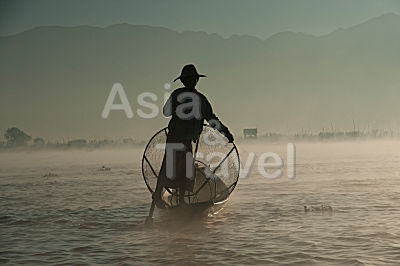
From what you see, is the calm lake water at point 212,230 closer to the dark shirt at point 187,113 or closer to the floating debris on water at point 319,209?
the floating debris on water at point 319,209

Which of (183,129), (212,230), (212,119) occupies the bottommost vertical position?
(212,230)

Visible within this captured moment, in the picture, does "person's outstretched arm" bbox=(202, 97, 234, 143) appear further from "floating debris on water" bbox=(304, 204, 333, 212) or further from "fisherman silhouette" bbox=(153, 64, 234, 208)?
"floating debris on water" bbox=(304, 204, 333, 212)

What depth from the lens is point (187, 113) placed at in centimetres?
950

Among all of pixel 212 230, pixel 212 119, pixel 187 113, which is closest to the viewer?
pixel 212 230

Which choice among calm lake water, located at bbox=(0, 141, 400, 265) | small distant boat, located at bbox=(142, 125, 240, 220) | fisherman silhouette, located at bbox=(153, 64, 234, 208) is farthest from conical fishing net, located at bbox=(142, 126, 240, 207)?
fisherman silhouette, located at bbox=(153, 64, 234, 208)

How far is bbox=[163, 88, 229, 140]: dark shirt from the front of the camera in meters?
9.41

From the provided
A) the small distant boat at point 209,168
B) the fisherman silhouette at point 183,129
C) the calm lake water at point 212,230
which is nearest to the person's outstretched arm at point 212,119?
the fisherman silhouette at point 183,129

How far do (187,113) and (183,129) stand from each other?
28 cm

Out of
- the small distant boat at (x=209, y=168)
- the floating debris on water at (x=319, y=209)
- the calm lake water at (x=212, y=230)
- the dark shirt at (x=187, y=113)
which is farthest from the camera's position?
the small distant boat at (x=209, y=168)

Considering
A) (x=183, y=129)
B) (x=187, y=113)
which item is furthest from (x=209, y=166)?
(x=187, y=113)

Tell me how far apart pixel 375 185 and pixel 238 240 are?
25.9 ft

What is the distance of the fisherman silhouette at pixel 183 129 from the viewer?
944cm

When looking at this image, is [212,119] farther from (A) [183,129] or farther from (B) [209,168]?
(B) [209,168]

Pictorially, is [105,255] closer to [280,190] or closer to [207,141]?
[207,141]
